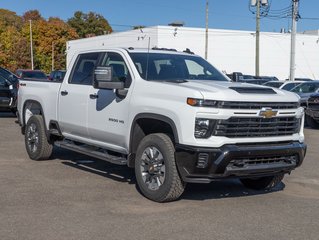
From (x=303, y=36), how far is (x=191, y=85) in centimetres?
5928

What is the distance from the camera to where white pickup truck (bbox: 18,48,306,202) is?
20.6 ft

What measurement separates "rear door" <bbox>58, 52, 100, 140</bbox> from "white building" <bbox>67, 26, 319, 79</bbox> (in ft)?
149

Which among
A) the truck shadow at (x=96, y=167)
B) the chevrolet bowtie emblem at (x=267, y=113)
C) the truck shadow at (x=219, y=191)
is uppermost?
the chevrolet bowtie emblem at (x=267, y=113)

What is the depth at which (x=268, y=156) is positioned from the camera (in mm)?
6652

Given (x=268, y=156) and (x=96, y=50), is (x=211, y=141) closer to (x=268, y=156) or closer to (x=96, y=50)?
(x=268, y=156)

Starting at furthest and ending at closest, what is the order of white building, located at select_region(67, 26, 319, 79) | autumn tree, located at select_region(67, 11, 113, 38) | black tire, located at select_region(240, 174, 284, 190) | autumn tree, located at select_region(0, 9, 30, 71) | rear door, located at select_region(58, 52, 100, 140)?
autumn tree, located at select_region(67, 11, 113, 38), autumn tree, located at select_region(0, 9, 30, 71), white building, located at select_region(67, 26, 319, 79), rear door, located at select_region(58, 52, 100, 140), black tire, located at select_region(240, 174, 284, 190)

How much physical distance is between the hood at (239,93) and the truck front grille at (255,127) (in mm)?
253

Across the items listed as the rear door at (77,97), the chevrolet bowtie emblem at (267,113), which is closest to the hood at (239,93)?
the chevrolet bowtie emblem at (267,113)

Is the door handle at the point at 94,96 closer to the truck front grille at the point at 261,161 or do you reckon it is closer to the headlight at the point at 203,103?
the headlight at the point at 203,103

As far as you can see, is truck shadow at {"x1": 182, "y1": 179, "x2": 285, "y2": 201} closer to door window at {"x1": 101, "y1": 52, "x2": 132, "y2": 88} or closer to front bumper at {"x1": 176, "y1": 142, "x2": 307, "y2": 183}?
front bumper at {"x1": 176, "y1": 142, "x2": 307, "y2": 183}

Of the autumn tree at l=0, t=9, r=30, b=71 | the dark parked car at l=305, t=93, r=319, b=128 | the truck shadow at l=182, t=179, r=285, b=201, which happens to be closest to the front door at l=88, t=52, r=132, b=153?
the truck shadow at l=182, t=179, r=285, b=201

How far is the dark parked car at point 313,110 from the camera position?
17.4 metres

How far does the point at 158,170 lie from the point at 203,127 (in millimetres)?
947

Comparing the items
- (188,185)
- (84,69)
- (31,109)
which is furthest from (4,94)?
(188,185)
